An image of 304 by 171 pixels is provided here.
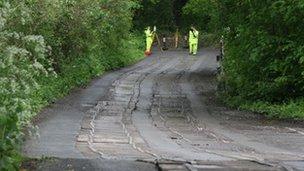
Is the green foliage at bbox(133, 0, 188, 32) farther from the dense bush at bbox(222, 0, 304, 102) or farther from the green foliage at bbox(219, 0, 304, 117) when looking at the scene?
the dense bush at bbox(222, 0, 304, 102)

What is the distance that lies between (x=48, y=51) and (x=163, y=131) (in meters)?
3.14

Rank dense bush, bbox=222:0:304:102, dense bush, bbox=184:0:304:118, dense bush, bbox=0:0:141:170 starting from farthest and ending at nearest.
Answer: dense bush, bbox=222:0:304:102 → dense bush, bbox=184:0:304:118 → dense bush, bbox=0:0:141:170

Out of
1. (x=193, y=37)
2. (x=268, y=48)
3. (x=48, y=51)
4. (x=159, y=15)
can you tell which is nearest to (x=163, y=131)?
(x=48, y=51)

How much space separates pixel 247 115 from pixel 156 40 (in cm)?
3100

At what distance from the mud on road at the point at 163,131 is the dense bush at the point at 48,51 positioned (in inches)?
30.1

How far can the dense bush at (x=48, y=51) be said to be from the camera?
26.7ft

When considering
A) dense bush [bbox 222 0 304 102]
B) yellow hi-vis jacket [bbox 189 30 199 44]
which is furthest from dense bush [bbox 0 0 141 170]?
dense bush [bbox 222 0 304 102]

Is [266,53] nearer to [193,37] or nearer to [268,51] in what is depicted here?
[268,51]

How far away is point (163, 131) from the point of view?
13727 millimetres

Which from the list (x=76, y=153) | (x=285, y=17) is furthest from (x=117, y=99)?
(x=76, y=153)

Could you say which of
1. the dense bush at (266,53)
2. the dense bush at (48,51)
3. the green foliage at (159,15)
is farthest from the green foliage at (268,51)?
the green foliage at (159,15)

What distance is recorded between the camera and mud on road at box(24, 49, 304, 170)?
9.45 metres

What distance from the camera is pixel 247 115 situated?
1748 centimetres

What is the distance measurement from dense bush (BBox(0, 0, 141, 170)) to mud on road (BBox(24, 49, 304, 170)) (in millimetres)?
763
